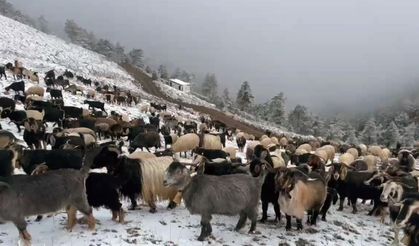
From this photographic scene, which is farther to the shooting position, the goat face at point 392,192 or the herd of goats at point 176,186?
the goat face at point 392,192

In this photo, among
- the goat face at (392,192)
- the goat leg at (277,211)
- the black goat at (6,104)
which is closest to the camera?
the goat leg at (277,211)

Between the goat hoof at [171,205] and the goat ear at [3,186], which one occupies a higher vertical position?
the goat ear at [3,186]

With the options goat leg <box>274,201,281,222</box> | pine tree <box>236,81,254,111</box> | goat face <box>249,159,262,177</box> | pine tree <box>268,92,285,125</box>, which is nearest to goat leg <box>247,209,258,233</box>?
goat leg <box>274,201,281,222</box>

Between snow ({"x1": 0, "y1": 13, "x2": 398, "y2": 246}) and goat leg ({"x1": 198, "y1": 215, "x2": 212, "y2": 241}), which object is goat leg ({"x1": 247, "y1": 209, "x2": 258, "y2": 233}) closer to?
snow ({"x1": 0, "y1": 13, "x2": 398, "y2": 246})

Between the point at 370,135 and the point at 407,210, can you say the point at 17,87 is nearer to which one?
the point at 407,210

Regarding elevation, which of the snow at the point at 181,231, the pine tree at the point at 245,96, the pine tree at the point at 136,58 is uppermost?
the pine tree at the point at 136,58

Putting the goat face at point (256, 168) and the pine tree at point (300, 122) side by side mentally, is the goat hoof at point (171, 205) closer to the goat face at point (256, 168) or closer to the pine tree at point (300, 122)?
the goat face at point (256, 168)

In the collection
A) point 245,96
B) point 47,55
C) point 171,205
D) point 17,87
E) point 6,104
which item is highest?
point 47,55

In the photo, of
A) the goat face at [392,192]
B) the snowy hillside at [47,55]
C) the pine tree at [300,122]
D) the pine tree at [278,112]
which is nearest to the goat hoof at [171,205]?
the goat face at [392,192]

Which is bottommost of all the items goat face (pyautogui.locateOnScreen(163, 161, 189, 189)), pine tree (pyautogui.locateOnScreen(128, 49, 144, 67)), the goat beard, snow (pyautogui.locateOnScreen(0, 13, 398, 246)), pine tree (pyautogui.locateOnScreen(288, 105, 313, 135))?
snow (pyautogui.locateOnScreen(0, 13, 398, 246))

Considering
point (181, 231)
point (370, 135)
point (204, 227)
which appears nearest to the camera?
point (204, 227)

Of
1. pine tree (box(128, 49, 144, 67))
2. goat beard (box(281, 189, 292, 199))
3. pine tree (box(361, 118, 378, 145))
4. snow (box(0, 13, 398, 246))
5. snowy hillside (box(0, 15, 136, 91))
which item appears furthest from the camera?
pine tree (box(128, 49, 144, 67))

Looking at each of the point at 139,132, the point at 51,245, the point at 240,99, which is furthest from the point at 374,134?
the point at 51,245

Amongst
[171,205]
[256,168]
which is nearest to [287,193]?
[256,168]
